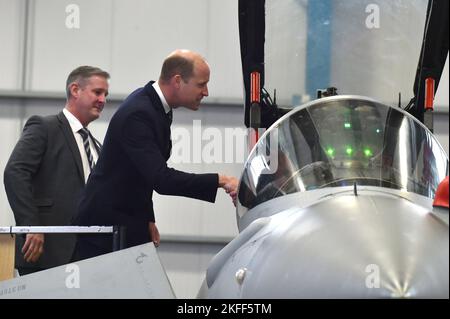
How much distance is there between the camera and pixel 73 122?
5887 mm

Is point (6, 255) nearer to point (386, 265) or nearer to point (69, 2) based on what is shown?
point (386, 265)

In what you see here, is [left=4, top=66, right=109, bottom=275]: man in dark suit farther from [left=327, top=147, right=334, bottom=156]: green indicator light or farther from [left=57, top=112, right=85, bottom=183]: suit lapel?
[left=327, top=147, right=334, bottom=156]: green indicator light

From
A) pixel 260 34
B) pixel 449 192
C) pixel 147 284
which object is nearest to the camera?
pixel 449 192

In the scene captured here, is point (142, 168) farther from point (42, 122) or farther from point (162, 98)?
point (42, 122)

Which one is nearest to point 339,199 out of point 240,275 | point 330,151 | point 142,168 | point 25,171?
point 240,275

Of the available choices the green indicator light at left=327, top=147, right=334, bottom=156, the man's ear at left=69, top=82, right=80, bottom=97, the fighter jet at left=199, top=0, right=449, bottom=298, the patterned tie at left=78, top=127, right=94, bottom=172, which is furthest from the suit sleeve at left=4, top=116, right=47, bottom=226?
the green indicator light at left=327, top=147, right=334, bottom=156

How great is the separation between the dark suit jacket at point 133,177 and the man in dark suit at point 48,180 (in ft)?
2.31

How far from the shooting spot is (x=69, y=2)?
9.87 meters

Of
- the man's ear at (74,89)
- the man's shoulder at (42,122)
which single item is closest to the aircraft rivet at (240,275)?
the man's shoulder at (42,122)

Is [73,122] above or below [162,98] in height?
below

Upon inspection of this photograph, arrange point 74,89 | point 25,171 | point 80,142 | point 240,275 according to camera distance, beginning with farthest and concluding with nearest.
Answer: point 74,89, point 80,142, point 25,171, point 240,275

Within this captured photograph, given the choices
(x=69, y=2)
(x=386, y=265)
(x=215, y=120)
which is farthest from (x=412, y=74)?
(x=69, y=2)

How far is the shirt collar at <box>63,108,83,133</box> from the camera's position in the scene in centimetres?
584
